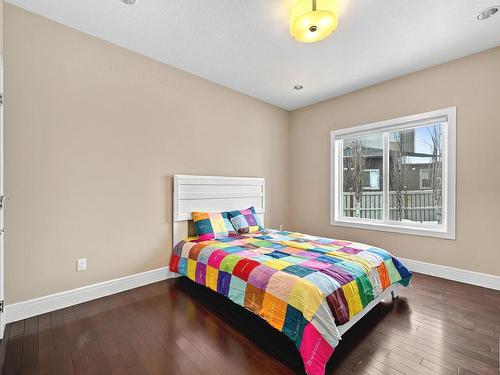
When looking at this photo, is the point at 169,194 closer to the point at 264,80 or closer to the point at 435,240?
the point at 264,80

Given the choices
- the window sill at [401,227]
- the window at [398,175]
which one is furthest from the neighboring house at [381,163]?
the window sill at [401,227]

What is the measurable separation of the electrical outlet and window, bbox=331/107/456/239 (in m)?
3.54

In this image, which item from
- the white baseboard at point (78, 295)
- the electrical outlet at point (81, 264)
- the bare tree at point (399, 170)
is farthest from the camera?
the bare tree at point (399, 170)

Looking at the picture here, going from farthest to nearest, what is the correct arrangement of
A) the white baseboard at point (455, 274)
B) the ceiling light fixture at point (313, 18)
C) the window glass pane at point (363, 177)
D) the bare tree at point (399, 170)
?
the window glass pane at point (363, 177)
the bare tree at point (399, 170)
the white baseboard at point (455, 274)
the ceiling light fixture at point (313, 18)

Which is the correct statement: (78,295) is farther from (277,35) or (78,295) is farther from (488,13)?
(488,13)

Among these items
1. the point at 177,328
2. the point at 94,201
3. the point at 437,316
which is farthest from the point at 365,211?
the point at 94,201

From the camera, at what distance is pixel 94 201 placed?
254 cm

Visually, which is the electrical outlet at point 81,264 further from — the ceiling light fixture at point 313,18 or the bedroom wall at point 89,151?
the ceiling light fixture at point 313,18

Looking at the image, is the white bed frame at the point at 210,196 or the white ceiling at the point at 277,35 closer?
the white ceiling at the point at 277,35

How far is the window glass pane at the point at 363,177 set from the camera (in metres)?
3.84

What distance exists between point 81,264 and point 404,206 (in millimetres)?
4130

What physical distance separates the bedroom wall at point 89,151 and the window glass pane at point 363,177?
233 centimetres

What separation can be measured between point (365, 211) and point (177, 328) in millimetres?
3270

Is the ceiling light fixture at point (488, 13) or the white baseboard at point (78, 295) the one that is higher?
the ceiling light fixture at point (488, 13)
